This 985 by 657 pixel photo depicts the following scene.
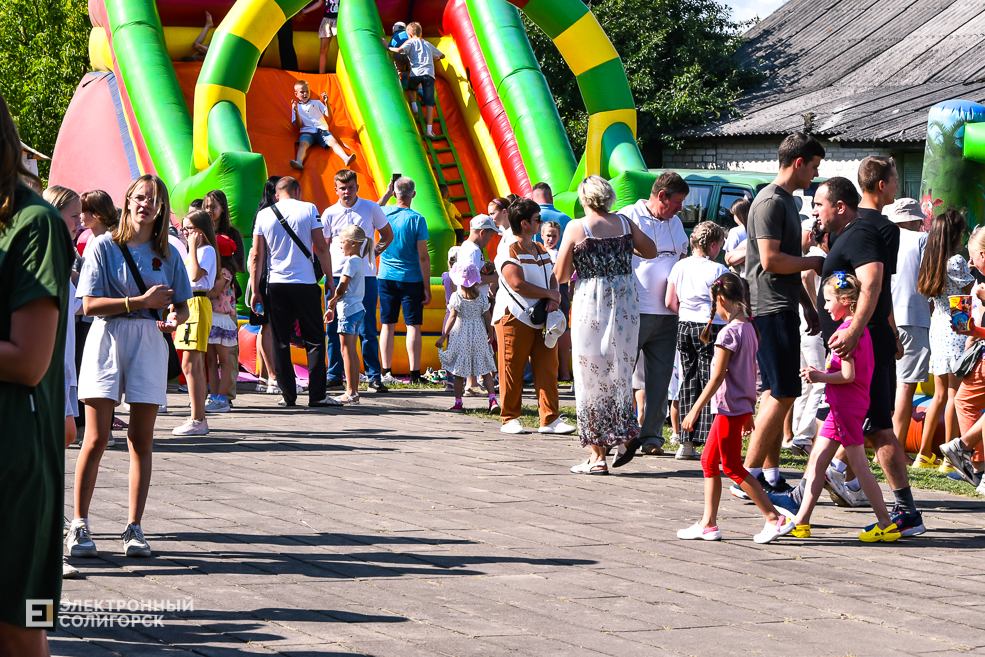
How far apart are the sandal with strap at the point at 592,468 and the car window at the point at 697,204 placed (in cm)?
837

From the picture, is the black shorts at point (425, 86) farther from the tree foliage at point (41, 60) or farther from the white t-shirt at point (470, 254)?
the tree foliage at point (41, 60)

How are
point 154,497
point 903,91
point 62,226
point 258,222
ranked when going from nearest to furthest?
point 62,226 → point 154,497 → point 258,222 → point 903,91

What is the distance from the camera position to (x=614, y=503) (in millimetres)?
6891

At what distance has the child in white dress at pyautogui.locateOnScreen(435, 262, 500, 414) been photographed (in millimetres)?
10547

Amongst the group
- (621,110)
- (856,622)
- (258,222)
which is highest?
(621,110)

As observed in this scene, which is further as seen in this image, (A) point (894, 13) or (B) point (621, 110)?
(A) point (894, 13)

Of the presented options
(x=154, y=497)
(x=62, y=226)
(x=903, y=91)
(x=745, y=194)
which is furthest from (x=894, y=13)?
(x=62, y=226)

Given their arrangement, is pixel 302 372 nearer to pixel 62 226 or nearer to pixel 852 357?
pixel 852 357

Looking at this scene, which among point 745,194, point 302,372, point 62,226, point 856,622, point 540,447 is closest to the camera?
point 62,226

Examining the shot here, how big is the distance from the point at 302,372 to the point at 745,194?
671 cm

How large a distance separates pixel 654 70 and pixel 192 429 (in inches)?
917

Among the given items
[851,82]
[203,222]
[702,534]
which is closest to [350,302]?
A: [203,222]

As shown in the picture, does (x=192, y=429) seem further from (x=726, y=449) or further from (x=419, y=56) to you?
(x=419, y=56)

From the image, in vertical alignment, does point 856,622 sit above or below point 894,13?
below
